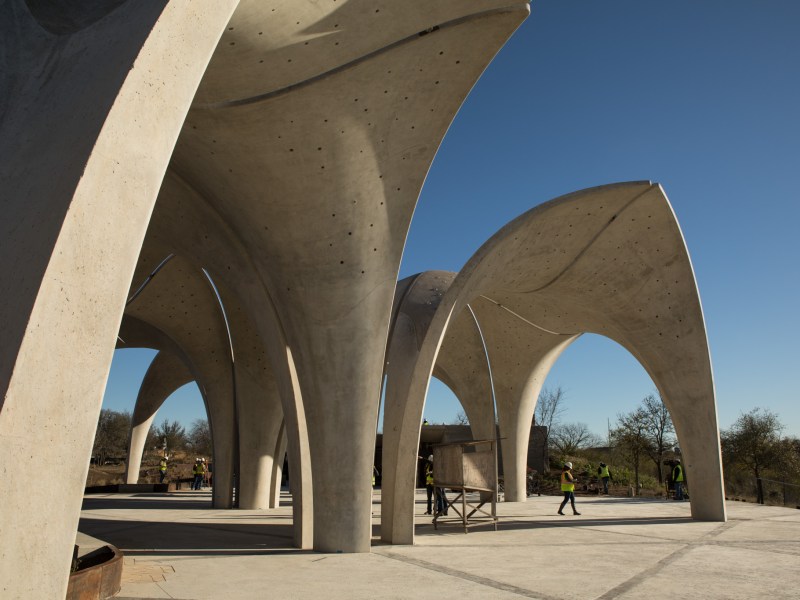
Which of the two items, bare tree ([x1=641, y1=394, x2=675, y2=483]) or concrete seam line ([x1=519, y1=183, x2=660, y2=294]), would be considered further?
bare tree ([x1=641, y1=394, x2=675, y2=483])

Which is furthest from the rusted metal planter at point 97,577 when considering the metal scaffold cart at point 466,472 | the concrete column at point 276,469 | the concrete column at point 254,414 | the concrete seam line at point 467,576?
the concrete column at point 276,469

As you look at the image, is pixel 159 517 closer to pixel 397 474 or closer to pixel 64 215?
pixel 397 474

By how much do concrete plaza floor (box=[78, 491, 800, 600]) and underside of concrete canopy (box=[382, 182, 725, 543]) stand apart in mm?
1587

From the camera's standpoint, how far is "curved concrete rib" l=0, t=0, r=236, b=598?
11.0 feet

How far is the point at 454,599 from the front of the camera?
6.36 meters

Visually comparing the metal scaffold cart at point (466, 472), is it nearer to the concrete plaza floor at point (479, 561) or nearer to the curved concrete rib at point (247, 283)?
the concrete plaza floor at point (479, 561)

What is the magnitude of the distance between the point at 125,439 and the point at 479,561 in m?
64.5

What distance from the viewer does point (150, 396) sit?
2989 cm

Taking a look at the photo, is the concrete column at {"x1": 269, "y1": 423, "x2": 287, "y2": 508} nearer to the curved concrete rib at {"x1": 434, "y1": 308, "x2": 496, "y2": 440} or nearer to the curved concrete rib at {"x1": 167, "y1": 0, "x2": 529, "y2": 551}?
the curved concrete rib at {"x1": 434, "y1": 308, "x2": 496, "y2": 440}

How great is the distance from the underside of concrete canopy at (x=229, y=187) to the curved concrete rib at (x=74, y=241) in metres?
0.01

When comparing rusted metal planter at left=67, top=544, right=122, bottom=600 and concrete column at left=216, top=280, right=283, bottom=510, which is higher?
concrete column at left=216, top=280, right=283, bottom=510

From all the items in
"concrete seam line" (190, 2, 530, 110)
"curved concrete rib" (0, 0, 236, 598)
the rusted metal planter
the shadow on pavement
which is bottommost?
the shadow on pavement

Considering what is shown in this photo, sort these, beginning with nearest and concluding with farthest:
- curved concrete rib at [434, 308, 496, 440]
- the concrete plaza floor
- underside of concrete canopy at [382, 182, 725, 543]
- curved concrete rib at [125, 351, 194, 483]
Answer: the concrete plaza floor → underside of concrete canopy at [382, 182, 725, 543] → curved concrete rib at [434, 308, 496, 440] → curved concrete rib at [125, 351, 194, 483]

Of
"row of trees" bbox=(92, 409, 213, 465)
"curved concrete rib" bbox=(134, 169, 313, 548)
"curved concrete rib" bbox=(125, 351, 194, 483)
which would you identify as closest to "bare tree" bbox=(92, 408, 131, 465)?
"row of trees" bbox=(92, 409, 213, 465)
